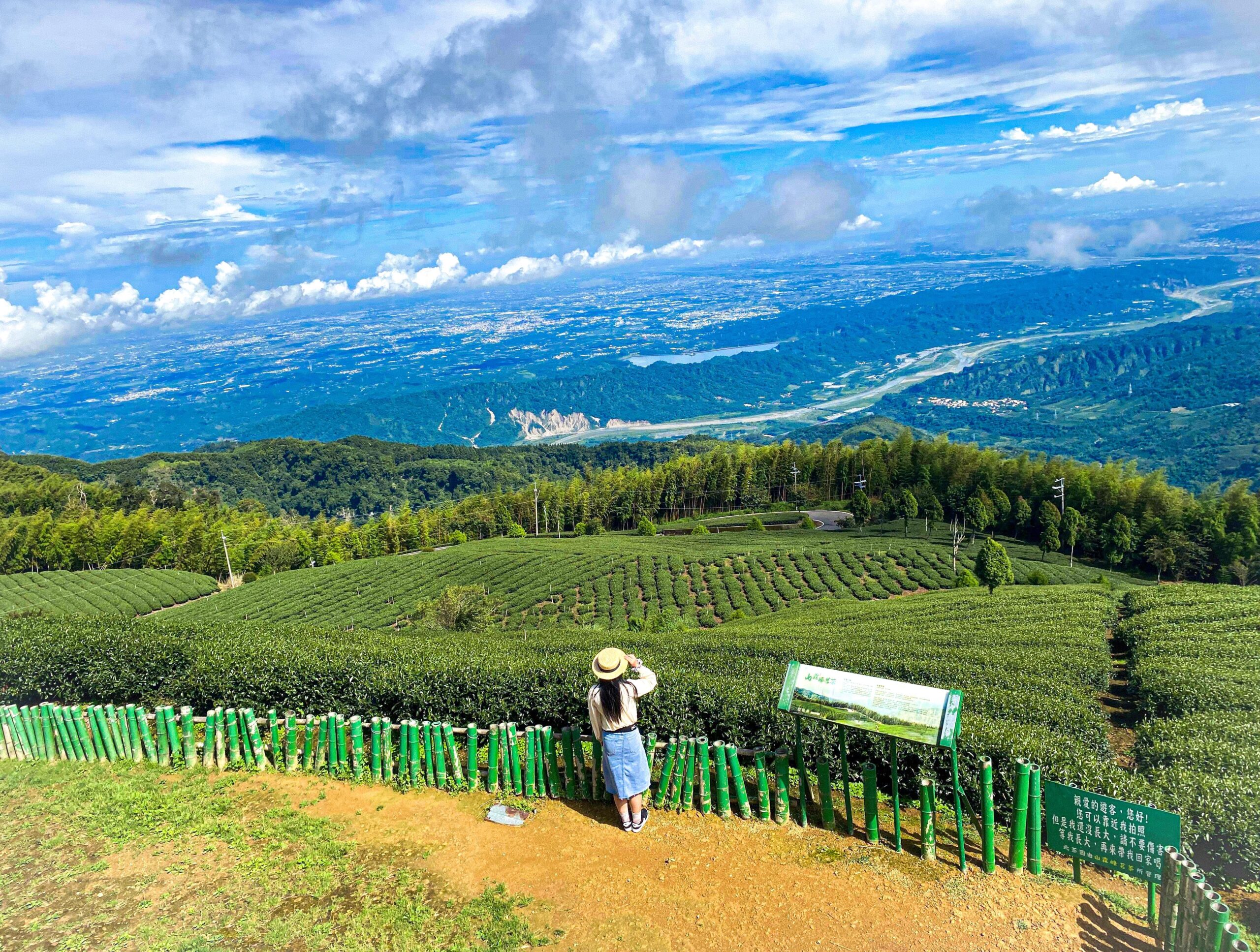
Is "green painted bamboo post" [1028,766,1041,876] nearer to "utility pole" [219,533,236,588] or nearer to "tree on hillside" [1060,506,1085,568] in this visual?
"tree on hillside" [1060,506,1085,568]

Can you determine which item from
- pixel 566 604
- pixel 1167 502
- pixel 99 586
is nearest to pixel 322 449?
pixel 99 586

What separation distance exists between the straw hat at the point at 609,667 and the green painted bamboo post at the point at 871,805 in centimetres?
303

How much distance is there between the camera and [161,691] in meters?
12.3

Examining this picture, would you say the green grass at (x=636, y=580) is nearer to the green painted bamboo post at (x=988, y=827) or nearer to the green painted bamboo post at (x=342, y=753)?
the green painted bamboo post at (x=342, y=753)

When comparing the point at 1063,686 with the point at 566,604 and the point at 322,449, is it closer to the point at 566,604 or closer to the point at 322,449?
the point at 566,604

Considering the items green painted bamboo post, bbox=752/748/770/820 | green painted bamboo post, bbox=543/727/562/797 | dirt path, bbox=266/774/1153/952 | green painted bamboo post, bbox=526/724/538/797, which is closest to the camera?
dirt path, bbox=266/774/1153/952

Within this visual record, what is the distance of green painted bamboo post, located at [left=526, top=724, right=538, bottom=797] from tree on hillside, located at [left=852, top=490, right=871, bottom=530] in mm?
62104

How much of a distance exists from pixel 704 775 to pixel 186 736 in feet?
25.9

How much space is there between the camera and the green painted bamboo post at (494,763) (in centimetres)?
970

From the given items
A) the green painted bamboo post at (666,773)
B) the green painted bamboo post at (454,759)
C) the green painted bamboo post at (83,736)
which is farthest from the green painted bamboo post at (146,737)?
the green painted bamboo post at (666,773)

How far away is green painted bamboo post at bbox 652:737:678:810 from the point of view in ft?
29.2

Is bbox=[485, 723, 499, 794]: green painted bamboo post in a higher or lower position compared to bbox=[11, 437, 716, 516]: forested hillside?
higher

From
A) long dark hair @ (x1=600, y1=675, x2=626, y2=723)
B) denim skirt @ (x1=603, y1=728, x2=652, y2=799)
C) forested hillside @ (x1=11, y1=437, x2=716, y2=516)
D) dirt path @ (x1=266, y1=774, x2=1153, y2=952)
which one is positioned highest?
long dark hair @ (x1=600, y1=675, x2=626, y2=723)

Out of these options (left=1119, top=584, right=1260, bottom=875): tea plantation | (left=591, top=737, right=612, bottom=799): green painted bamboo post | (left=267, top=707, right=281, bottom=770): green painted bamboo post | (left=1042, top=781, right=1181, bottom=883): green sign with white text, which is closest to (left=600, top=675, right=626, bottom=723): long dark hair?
(left=591, top=737, right=612, bottom=799): green painted bamboo post
